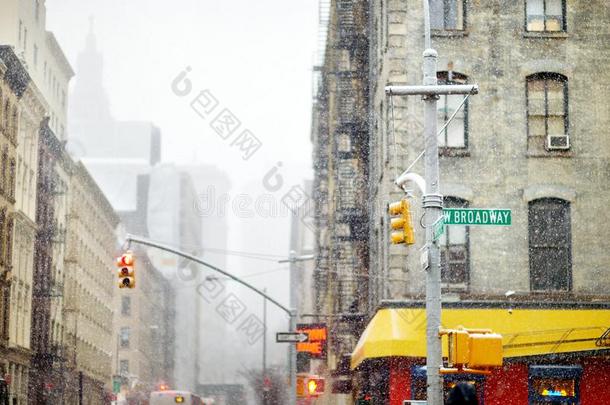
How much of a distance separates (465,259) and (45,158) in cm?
4360

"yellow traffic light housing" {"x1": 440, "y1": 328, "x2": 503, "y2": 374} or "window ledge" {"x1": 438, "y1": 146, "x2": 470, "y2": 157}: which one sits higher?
"window ledge" {"x1": 438, "y1": 146, "x2": 470, "y2": 157}

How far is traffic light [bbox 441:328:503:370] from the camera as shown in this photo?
15461mm

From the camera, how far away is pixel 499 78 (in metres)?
29.2

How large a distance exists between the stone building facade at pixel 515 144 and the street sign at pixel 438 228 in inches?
415

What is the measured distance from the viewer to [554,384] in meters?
28.3

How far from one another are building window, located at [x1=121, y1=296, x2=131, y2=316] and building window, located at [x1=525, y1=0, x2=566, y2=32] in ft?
296

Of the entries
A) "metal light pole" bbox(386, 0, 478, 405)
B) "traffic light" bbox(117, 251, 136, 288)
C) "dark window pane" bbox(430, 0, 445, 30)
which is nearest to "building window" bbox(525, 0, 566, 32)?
"dark window pane" bbox(430, 0, 445, 30)

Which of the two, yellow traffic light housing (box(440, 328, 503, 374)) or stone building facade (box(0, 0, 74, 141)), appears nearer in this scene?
yellow traffic light housing (box(440, 328, 503, 374))

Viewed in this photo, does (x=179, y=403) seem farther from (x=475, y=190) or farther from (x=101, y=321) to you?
(x=101, y=321)

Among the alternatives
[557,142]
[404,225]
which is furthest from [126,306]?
[404,225]

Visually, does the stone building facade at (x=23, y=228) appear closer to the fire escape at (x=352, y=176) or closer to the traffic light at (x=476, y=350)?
the fire escape at (x=352, y=176)

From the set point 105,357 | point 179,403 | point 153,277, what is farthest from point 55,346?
point 153,277

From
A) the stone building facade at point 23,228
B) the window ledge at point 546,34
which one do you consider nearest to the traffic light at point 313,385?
the window ledge at point 546,34

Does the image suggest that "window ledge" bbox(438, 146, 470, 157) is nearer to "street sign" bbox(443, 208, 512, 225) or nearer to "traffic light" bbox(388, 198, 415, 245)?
"street sign" bbox(443, 208, 512, 225)
